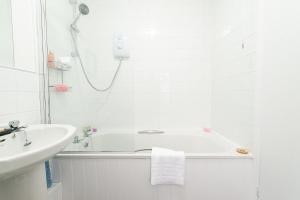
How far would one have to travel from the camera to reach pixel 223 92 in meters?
1.79

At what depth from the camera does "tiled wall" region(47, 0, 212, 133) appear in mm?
1950

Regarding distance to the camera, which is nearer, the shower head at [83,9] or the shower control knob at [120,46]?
the shower head at [83,9]

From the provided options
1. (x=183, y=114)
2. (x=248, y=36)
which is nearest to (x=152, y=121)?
(x=183, y=114)

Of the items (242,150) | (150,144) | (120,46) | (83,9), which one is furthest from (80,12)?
(242,150)

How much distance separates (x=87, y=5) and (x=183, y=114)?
5.06 ft

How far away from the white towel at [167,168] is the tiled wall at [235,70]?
533 mm

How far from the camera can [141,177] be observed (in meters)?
1.30

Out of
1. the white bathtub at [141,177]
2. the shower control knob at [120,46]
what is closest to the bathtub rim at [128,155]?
the white bathtub at [141,177]

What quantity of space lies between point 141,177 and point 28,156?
2.77 ft

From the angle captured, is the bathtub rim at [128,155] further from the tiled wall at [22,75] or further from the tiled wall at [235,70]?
the tiled wall at [22,75]

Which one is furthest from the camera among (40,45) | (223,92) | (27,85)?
(223,92)

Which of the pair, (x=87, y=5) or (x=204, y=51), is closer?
(x=87, y=5)

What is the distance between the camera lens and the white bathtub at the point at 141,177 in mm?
1293

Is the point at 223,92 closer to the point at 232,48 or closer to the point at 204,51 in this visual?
the point at 232,48
